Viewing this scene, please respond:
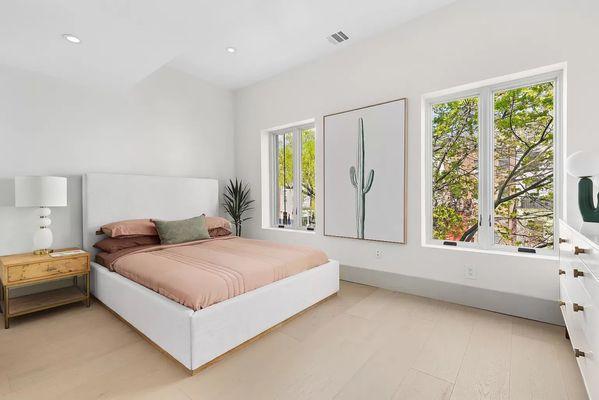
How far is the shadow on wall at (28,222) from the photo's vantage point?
2775 mm

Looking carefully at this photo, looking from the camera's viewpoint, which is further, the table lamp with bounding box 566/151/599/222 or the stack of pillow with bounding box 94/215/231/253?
the stack of pillow with bounding box 94/215/231/253

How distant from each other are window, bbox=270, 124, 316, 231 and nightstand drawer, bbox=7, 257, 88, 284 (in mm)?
2622

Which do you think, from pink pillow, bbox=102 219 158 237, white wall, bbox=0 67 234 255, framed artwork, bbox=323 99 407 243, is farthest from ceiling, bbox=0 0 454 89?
pink pillow, bbox=102 219 158 237

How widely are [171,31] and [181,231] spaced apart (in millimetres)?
2066

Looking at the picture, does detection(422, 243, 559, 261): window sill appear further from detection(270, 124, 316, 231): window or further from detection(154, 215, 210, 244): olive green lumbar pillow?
detection(154, 215, 210, 244): olive green lumbar pillow

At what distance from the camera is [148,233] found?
3268mm

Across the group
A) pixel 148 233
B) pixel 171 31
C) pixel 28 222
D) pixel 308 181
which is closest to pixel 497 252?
pixel 308 181

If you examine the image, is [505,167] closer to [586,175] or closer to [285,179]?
[586,175]

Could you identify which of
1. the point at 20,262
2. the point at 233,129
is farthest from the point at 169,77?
the point at 20,262

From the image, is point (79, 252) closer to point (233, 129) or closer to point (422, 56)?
point (233, 129)

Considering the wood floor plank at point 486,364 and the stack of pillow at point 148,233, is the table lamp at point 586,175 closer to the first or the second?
the wood floor plank at point 486,364

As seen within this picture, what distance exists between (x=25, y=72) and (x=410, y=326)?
176 inches

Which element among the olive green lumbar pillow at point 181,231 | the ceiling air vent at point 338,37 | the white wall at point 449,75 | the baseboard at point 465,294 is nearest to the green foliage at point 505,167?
the white wall at point 449,75

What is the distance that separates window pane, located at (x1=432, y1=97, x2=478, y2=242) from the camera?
286cm
